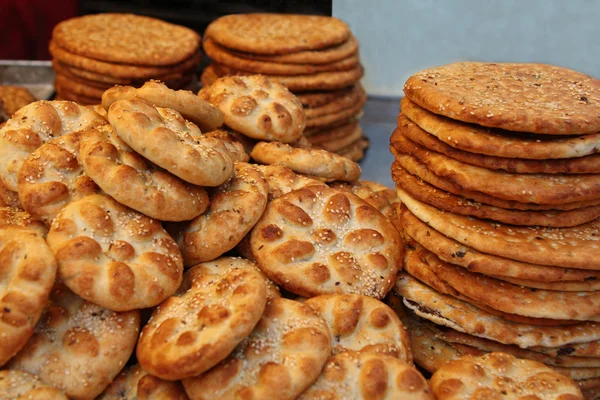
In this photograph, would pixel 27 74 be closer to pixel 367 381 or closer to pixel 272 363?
pixel 272 363

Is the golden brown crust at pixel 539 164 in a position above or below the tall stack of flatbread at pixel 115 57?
above

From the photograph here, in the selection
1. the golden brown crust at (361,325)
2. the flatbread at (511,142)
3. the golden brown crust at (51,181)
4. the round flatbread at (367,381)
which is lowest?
the golden brown crust at (361,325)

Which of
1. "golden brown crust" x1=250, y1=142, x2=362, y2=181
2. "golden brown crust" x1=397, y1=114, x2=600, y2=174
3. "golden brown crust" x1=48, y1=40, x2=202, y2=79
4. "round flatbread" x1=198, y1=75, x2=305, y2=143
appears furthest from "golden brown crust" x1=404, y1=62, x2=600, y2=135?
"golden brown crust" x1=48, y1=40, x2=202, y2=79

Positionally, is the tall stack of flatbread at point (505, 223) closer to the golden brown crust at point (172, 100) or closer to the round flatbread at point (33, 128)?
the golden brown crust at point (172, 100)

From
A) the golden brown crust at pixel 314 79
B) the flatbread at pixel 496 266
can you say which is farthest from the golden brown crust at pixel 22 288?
the golden brown crust at pixel 314 79

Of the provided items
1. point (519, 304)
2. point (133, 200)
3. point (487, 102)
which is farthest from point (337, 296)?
point (487, 102)

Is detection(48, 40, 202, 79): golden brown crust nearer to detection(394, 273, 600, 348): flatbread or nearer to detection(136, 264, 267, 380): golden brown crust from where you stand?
detection(136, 264, 267, 380): golden brown crust
